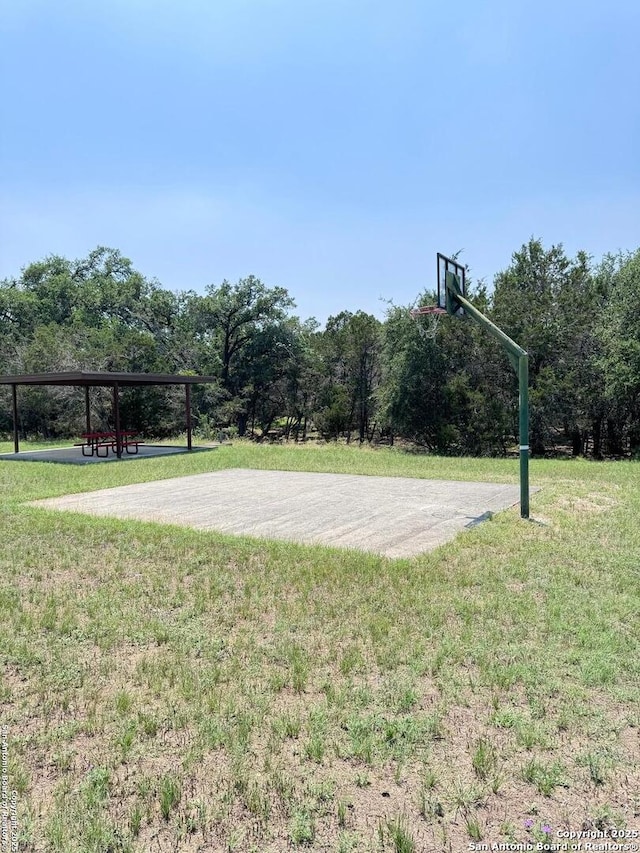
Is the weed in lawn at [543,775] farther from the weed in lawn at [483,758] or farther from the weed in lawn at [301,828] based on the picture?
the weed in lawn at [301,828]

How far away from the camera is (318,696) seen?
247 centimetres

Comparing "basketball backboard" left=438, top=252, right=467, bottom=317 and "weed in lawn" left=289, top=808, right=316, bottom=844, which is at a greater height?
"basketball backboard" left=438, top=252, right=467, bottom=317

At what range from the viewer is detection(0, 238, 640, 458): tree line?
17625mm

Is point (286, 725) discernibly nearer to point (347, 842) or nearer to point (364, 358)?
point (347, 842)

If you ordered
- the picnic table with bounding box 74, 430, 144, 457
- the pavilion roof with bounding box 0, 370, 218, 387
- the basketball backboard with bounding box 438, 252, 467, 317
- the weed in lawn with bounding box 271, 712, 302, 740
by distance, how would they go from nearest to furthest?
the weed in lawn with bounding box 271, 712, 302, 740
the basketball backboard with bounding box 438, 252, 467, 317
the pavilion roof with bounding box 0, 370, 218, 387
the picnic table with bounding box 74, 430, 144, 457

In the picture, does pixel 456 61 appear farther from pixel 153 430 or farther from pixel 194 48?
pixel 153 430

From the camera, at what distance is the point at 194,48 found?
8.60 m

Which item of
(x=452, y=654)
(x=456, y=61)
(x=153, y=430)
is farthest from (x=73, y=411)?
(x=452, y=654)

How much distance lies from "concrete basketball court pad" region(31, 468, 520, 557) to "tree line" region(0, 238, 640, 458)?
986 centimetres

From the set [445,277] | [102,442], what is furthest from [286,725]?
[102,442]

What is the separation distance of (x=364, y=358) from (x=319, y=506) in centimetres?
2051

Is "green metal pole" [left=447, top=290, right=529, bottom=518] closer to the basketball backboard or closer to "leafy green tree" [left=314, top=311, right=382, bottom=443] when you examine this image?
the basketball backboard

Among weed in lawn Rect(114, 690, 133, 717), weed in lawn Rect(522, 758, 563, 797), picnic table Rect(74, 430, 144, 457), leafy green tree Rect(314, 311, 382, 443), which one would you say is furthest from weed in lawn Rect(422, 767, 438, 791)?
leafy green tree Rect(314, 311, 382, 443)

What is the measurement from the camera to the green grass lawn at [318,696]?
175 cm
